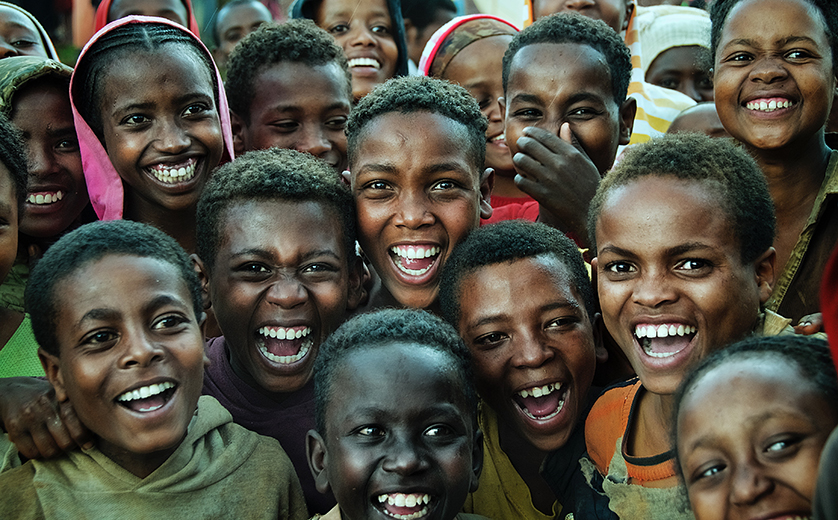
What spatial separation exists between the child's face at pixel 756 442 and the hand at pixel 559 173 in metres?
1.69

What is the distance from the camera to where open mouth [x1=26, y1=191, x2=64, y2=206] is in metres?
3.45

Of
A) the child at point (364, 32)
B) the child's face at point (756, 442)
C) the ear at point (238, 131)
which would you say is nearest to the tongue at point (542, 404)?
the child's face at point (756, 442)

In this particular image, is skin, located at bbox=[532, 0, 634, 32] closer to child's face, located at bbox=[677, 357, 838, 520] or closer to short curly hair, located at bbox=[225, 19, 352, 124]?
short curly hair, located at bbox=[225, 19, 352, 124]

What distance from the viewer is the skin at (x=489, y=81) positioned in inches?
172

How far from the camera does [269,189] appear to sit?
A: 119 inches

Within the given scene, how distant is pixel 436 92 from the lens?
3.30 m

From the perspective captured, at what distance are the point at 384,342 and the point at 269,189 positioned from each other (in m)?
0.87

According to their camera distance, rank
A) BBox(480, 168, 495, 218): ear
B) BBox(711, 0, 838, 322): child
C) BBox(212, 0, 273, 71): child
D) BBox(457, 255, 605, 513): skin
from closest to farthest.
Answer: BBox(457, 255, 605, 513): skin < BBox(711, 0, 838, 322): child < BBox(480, 168, 495, 218): ear < BBox(212, 0, 273, 71): child

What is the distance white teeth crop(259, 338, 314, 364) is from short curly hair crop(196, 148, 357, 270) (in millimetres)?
352

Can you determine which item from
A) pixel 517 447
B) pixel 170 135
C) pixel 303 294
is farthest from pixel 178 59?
pixel 517 447

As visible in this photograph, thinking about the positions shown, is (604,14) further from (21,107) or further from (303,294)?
(21,107)

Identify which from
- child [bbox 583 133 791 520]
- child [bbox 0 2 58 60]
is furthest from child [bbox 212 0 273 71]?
child [bbox 583 133 791 520]

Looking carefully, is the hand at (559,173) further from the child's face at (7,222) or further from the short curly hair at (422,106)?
the child's face at (7,222)

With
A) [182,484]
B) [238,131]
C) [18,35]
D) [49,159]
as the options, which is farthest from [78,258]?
[18,35]
